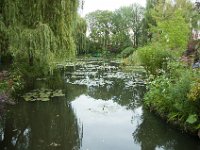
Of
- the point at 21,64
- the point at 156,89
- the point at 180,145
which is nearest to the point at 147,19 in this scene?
the point at 21,64

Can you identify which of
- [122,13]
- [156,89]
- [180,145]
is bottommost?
[180,145]

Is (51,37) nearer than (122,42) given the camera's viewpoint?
Yes

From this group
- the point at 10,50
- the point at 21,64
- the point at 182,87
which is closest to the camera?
the point at 182,87

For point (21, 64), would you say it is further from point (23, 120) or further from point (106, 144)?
point (106, 144)

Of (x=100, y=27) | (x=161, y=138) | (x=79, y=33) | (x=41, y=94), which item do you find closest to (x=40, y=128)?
(x=161, y=138)

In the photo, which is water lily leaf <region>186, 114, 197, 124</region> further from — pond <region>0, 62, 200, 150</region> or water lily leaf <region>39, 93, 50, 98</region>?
water lily leaf <region>39, 93, 50, 98</region>

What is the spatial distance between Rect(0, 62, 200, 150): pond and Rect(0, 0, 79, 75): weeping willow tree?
7.27ft

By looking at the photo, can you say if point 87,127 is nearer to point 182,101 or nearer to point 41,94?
point 182,101

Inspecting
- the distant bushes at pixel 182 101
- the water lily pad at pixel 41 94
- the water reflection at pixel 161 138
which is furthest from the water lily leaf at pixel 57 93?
the water reflection at pixel 161 138

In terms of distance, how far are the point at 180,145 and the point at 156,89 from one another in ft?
11.8

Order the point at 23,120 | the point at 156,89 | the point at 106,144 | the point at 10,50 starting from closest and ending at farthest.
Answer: the point at 106,144, the point at 23,120, the point at 156,89, the point at 10,50

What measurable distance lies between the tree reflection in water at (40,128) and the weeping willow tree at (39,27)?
246cm

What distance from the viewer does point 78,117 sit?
11469 millimetres

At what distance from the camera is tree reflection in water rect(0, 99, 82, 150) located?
8.55 m
